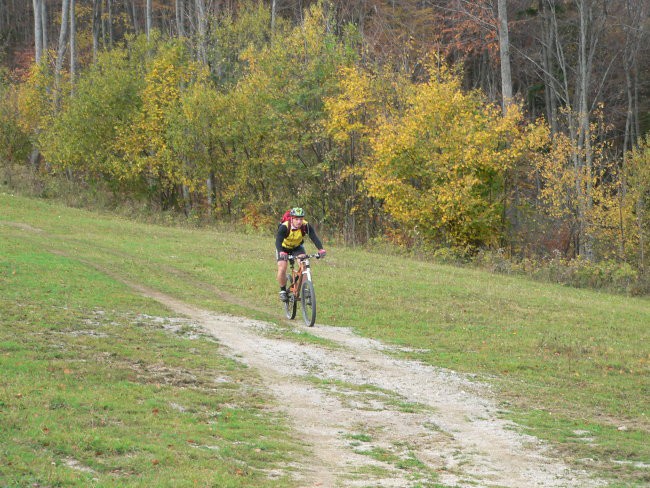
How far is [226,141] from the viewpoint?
133ft

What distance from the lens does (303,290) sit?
1745cm

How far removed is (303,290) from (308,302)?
30 cm

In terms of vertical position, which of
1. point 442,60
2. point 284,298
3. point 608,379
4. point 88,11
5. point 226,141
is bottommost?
point 608,379

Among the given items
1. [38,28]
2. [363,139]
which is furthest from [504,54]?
[38,28]

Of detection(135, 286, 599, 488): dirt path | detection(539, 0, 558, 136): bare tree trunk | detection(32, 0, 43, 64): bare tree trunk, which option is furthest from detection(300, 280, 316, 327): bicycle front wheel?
detection(32, 0, 43, 64): bare tree trunk

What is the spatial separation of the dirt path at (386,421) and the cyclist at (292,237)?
2.05 metres

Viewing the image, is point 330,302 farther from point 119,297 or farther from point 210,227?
point 210,227

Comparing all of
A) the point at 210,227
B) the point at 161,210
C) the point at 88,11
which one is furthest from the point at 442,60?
the point at 88,11

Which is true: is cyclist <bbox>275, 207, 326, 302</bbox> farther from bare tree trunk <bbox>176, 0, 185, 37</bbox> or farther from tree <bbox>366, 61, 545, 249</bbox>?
bare tree trunk <bbox>176, 0, 185, 37</bbox>

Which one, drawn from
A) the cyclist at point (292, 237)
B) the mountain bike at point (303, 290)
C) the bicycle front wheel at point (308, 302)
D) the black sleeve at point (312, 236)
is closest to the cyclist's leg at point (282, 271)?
the cyclist at point (292, 237)

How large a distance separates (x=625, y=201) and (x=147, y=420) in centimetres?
2839

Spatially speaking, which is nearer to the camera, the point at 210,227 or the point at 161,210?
the point at 210,227

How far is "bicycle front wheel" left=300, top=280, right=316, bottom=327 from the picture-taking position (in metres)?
17.1

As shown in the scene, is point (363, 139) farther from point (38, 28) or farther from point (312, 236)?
point (38, 28)
